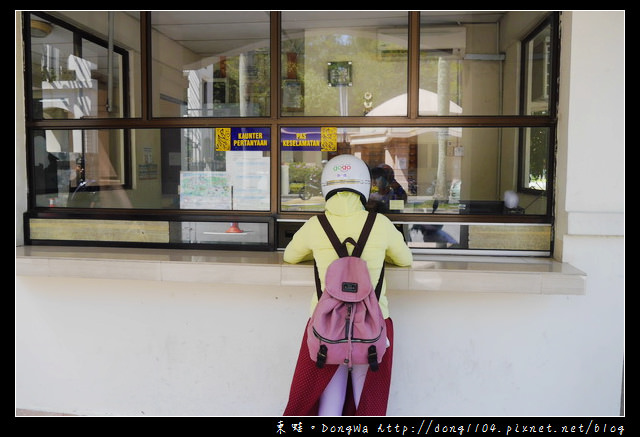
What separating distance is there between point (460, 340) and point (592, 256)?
977 millimetres

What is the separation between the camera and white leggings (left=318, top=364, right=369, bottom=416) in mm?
2846

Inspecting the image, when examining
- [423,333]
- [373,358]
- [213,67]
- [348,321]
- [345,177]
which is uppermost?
[213,67]

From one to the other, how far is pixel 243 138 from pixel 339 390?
1910 mm

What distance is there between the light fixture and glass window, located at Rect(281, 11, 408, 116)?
1.85m

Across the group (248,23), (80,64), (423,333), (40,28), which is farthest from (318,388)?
(40,28)

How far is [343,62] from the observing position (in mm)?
4234

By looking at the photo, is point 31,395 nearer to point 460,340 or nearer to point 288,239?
point 288,239

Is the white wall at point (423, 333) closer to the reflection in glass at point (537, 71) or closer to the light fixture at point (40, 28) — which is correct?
the reflection in glass at point (537, 71)

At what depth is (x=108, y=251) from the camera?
12.5ft

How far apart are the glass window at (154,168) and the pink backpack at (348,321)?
4.72 feet

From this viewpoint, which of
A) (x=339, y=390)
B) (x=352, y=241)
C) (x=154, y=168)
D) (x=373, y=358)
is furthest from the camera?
(x=154, y=168)

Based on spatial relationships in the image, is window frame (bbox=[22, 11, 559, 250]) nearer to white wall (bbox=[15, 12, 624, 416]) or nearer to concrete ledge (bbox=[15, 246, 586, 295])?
white wall (bbox=[15, 12, 624, 416])

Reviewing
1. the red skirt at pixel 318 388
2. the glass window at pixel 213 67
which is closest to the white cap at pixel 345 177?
the red skirt at pixel 318 388

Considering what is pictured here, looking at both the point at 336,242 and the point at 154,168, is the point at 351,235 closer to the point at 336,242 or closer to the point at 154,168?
the point at 336,242
